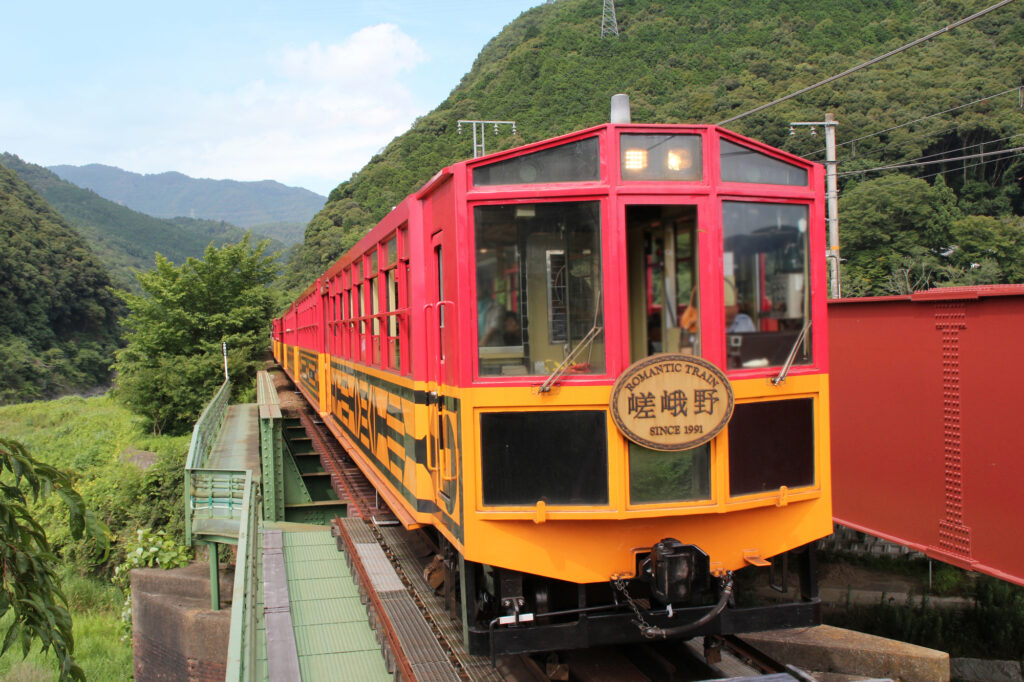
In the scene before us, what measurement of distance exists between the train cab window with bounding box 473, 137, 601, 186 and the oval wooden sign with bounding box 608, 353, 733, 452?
1079 mm

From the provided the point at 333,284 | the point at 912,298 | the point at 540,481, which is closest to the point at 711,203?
the point at 540,481

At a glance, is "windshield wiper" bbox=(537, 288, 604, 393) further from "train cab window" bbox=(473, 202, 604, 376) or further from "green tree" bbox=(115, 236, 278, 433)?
"green tree" bbox=(115, 236, 278, 433)

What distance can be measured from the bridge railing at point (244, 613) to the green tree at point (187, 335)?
23474 mm

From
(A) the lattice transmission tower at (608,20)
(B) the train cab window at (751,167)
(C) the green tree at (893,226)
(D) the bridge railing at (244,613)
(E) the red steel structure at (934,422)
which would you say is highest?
(A) the lattice transmission tower at (608,20)

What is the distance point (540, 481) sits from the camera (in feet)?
14.5

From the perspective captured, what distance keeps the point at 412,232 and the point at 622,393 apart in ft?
6.55

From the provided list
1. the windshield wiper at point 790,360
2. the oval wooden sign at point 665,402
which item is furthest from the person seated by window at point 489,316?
the windshield wiper at point 790,360

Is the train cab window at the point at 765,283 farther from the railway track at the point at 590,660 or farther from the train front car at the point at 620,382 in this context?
the railway track at the point at 590,660

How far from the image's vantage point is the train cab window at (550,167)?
4.45 meters

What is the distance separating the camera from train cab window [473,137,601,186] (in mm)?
4449

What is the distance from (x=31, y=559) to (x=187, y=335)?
28.7 meters

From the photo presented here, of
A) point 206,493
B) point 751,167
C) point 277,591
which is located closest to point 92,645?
point 206,493

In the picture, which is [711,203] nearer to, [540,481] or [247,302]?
[540,481]

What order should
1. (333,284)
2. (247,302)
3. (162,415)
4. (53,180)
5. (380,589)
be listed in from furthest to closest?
(53,180)
(247,302)
(162,415)
(333,284)
(380,589)
